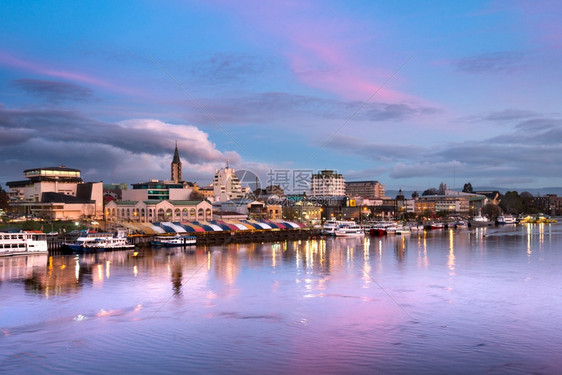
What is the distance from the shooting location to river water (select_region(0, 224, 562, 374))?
683 inches

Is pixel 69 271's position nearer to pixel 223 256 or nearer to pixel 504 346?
pixel 223 256

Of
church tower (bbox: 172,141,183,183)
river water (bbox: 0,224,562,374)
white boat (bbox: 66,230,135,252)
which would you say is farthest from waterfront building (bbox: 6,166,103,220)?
church tower (bbox: 172,141,183,183)

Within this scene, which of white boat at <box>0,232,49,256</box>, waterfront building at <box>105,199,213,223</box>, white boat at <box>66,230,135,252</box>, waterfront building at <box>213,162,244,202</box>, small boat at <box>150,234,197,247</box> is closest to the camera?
white boat at <box>0,232,49,256</box>

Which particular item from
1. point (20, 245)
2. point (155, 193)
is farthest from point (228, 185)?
point (20, 245)

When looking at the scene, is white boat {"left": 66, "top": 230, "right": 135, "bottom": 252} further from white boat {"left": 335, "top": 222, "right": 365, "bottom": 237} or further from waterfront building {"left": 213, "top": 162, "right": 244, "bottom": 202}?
waterfront building {"left": 213, "top": 162, "right": 244, "bottom": 202}

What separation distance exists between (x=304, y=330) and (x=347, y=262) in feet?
80.4

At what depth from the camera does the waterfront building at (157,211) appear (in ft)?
290

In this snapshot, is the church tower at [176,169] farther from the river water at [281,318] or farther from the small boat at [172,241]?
the river water at [281,318]

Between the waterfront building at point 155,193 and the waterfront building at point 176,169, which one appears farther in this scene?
the waterfront building at point 176,169

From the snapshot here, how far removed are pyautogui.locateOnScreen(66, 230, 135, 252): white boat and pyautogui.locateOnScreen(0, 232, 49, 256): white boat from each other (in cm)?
431

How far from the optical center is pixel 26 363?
17156 mm

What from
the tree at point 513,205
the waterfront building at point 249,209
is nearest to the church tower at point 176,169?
the waterfront building at point 249,209

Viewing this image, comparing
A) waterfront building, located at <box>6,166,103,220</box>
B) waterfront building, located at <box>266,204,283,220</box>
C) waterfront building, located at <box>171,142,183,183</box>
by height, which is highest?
waterfront building, located at <box>171,142,183,183</box>

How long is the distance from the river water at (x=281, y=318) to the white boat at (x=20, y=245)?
6.77 metres
